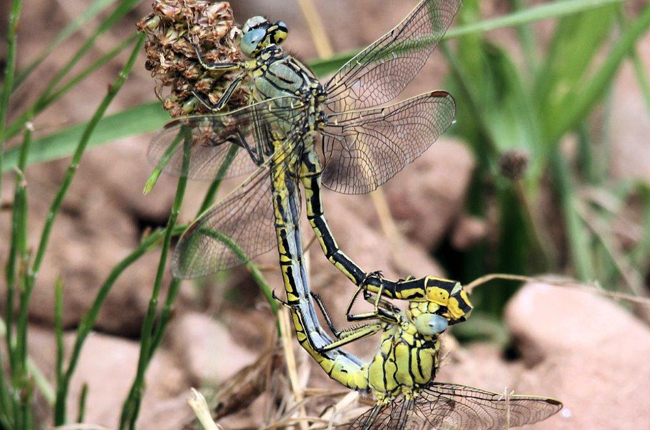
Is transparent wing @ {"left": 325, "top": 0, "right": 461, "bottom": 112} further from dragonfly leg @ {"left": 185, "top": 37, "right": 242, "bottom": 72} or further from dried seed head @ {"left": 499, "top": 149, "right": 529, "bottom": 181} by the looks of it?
dried seed head @ {"left": 499, "top": 149, "right": 529, "bottom": 181}

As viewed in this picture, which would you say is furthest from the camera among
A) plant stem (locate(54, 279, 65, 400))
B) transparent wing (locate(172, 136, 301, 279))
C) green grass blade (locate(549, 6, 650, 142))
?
green grass blade (locate(549, 6, 650, 142))

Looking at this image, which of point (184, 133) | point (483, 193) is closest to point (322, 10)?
point (483, 193)

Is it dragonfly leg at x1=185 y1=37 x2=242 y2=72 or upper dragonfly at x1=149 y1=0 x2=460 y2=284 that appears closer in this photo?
dragonfly leg at x1=185 y1=37 x2=242 y2=72

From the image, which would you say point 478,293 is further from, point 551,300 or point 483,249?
point 551,300

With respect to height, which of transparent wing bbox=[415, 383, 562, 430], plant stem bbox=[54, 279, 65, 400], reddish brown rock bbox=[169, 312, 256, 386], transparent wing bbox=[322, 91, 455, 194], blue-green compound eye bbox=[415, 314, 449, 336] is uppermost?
transparent wing bbox=[322, 91, 455, 194]

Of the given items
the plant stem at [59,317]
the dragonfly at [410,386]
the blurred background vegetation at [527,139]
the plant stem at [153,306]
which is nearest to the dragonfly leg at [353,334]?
the dragonfly at [410,386]

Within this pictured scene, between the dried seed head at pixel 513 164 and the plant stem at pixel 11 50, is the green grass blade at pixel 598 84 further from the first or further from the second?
the plant stem at pixel 11 50

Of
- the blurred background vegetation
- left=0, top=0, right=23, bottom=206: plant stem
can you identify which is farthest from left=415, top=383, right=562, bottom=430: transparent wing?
the blurred background vegetation
